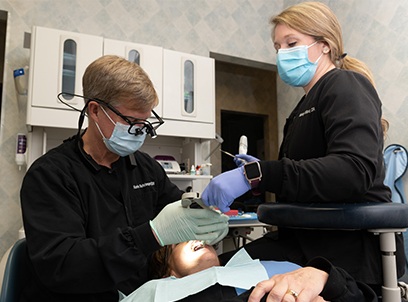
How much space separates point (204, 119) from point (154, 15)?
1.09 metres

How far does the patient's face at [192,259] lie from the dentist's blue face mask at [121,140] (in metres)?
0.40

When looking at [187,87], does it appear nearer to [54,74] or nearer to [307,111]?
[54,74]

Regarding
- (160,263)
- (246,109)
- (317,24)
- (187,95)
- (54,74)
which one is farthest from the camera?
(246,109)

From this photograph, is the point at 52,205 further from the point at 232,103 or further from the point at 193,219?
the point at 232,103

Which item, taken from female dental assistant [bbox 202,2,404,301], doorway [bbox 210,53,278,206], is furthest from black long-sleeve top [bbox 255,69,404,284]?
doorway [bbox 210,53,278,206]

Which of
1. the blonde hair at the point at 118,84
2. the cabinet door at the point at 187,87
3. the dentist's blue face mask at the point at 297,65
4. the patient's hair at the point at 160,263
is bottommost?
the patient's hair at the point at 160,263

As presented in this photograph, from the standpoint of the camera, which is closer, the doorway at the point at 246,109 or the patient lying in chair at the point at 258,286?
the patient lying in chair at the point at 258,286

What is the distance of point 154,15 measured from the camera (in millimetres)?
3014

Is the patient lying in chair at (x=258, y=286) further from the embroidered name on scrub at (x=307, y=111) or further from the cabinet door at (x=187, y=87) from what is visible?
the cabinet door at (x=187, y=87)

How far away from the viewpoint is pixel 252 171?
0.85 meters

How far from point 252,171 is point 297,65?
56 cm

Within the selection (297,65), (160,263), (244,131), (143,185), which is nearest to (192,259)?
(160,263)

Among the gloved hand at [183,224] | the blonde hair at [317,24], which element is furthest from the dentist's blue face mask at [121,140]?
the blonde hair at [317,24]

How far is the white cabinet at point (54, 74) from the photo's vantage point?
7.34ft
